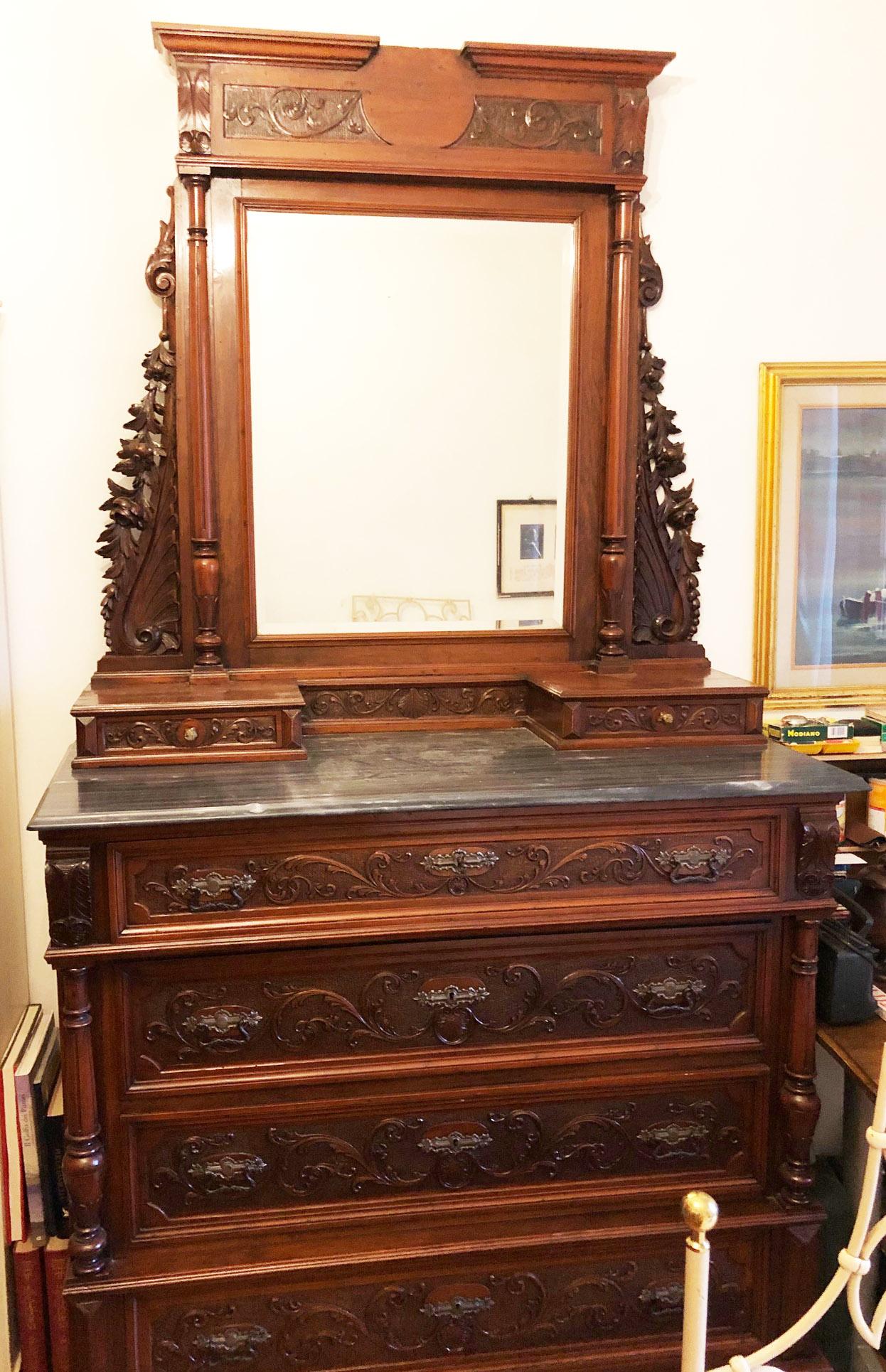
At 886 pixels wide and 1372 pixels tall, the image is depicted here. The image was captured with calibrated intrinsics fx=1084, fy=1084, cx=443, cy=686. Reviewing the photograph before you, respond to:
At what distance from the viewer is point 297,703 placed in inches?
69.5

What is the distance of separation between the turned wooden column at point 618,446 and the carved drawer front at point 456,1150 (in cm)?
79

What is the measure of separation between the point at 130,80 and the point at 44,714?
114 centimetres

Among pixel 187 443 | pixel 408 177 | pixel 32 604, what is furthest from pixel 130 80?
pixel 32 604

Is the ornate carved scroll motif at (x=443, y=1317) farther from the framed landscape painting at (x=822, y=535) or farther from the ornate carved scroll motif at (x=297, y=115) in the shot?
the ornate carved scroll motif at (x=297, y=115)

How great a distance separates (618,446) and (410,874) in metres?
0.93

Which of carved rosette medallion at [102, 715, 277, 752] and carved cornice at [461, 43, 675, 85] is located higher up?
carved cornice at [461, 43, 675, 85]

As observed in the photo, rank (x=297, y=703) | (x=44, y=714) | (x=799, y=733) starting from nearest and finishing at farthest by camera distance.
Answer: (x=297, y=703), (x=44, y=714), (x=799, y=733)

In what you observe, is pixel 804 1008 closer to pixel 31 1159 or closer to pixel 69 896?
pixel 69 896

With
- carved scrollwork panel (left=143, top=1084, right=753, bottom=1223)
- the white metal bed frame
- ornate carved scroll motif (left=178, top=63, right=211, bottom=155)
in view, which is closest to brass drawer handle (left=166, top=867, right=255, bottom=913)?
carved scrollwork panel (left=143, top=1084, right=753, bottom=1223)

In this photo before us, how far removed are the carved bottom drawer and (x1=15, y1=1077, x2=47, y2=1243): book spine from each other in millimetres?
293

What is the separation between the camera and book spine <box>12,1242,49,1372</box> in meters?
1.80

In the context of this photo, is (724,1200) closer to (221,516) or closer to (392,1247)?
(392,1247)

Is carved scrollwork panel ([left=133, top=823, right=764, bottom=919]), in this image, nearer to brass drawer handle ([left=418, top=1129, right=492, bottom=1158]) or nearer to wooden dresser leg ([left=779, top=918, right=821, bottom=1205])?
wooden dresser leg ([left=779, top=918, right=821, bottom=1205])

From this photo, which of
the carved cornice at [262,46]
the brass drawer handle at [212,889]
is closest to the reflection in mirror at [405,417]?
the carved cornice at [262,46]
